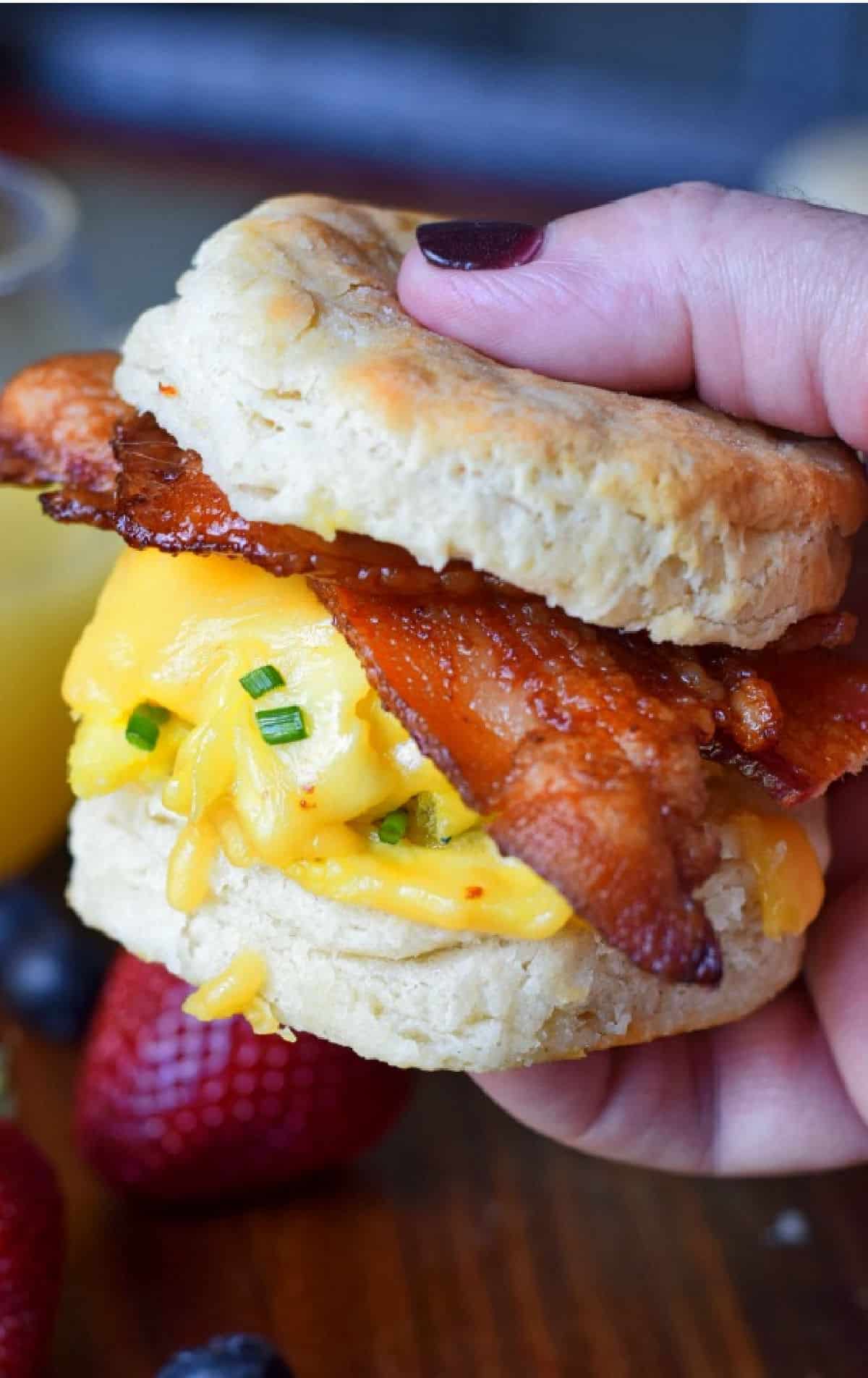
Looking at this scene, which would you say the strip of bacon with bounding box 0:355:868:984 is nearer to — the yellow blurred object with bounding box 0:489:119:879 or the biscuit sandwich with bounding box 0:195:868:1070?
the biscuit sandwich with bounding box 0:195:868:1070

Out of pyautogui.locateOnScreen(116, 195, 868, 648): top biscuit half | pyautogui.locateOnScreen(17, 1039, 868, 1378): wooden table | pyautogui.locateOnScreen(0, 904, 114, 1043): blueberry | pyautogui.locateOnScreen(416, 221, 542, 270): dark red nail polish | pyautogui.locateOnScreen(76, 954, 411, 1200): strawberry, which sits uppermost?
pyautogui.locateOnScreen(416, 221, 542, 270): dark red nail polish

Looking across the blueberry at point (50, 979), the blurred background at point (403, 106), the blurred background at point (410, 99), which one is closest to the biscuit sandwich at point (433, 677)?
the blueberry at point (50, 979)

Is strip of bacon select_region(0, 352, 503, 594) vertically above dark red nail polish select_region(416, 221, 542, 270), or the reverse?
dark red nail polish select_region(416, 221, 542, 270)

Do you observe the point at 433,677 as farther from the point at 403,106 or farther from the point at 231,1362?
the point at 403,106

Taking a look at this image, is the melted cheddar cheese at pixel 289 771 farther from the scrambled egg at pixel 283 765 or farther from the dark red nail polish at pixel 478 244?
the dark red nail polish at pixel 478 244

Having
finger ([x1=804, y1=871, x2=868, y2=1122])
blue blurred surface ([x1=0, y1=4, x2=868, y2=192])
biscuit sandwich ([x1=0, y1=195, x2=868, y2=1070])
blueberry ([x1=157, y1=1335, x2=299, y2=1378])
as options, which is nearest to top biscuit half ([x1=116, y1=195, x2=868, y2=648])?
biscuit sandwich ([x1=0, y1=195, x2=868, y2=1070])

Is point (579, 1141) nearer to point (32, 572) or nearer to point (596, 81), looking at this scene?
point (32, 572)

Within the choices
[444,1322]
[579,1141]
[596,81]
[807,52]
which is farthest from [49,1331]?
[807,52]
